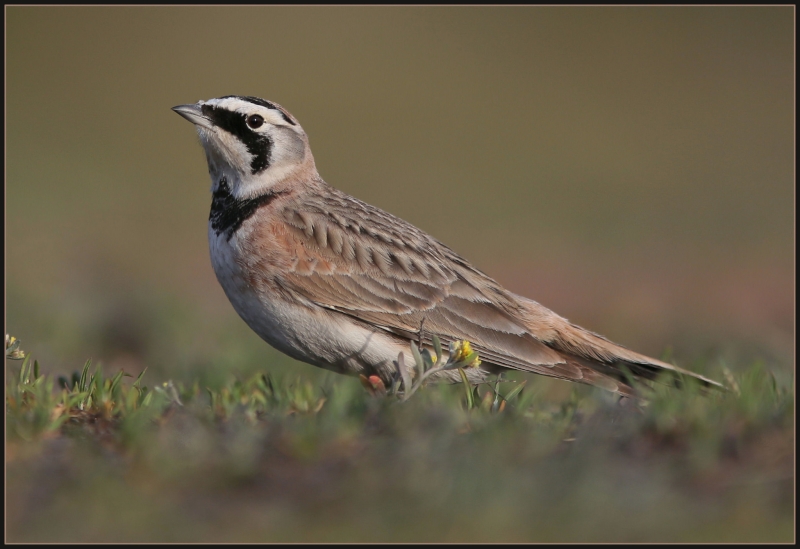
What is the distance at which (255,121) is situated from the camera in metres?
6.62

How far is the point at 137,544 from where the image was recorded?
12.0 feet

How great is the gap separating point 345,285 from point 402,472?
2292mm

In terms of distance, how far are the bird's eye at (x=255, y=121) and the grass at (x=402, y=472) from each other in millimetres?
2361

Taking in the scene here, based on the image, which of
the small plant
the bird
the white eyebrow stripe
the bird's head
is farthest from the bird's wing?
the white eyebrow stripe

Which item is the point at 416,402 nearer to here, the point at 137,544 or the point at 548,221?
the point at 137,544

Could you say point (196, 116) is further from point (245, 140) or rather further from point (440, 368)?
point (440, 368)

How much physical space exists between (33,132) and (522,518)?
84.7 ft

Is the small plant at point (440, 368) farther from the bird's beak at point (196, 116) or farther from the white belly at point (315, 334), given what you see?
the bird's beak at point (196, 116)

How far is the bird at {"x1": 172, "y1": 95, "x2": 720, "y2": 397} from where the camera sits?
5.91 meters

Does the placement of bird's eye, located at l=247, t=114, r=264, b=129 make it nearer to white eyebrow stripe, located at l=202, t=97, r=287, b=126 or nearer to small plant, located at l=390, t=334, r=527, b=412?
white eyebrow stripe, located at l=202, t=97, r=287, b=126

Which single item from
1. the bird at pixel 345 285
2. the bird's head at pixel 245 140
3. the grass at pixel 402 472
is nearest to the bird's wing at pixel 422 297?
the bird at pixel 345 285

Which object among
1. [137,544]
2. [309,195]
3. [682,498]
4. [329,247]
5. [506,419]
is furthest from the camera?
[309,195]

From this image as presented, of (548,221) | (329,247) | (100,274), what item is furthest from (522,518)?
(548,221)

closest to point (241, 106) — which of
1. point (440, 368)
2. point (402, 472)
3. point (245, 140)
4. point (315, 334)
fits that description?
point (245, 140)
